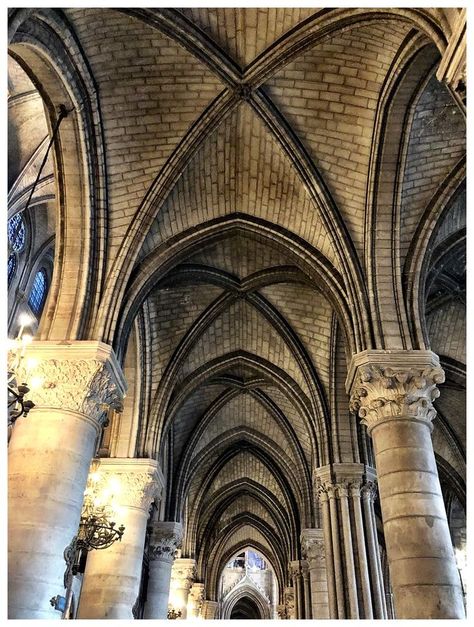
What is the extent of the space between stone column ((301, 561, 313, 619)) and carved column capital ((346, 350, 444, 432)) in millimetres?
12434

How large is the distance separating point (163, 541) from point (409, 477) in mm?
10789

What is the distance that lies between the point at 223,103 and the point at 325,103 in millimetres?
1840

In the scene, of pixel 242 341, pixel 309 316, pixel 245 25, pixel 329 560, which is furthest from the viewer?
pixel 242 341

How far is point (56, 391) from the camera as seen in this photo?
892 cm

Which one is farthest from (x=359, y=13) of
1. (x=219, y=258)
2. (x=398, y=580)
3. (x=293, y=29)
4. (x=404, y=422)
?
(x=398, y=580)

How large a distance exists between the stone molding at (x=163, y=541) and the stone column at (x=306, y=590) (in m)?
5.30

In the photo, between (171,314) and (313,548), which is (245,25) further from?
(313,548)

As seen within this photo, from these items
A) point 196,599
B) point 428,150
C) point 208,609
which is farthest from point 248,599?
point 428,150

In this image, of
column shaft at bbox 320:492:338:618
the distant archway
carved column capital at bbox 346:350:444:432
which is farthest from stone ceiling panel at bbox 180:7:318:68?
the distant archway

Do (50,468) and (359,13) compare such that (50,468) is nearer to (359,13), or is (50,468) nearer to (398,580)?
(398,580)

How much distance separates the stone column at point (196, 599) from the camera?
84.2 feet

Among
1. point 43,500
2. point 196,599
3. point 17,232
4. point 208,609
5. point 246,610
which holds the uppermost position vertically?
point 17,232

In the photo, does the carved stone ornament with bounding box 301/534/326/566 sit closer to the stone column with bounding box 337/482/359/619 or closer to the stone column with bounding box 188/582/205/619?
the stone column with bounding box 337/482/359/619

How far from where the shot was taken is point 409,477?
319 inches
